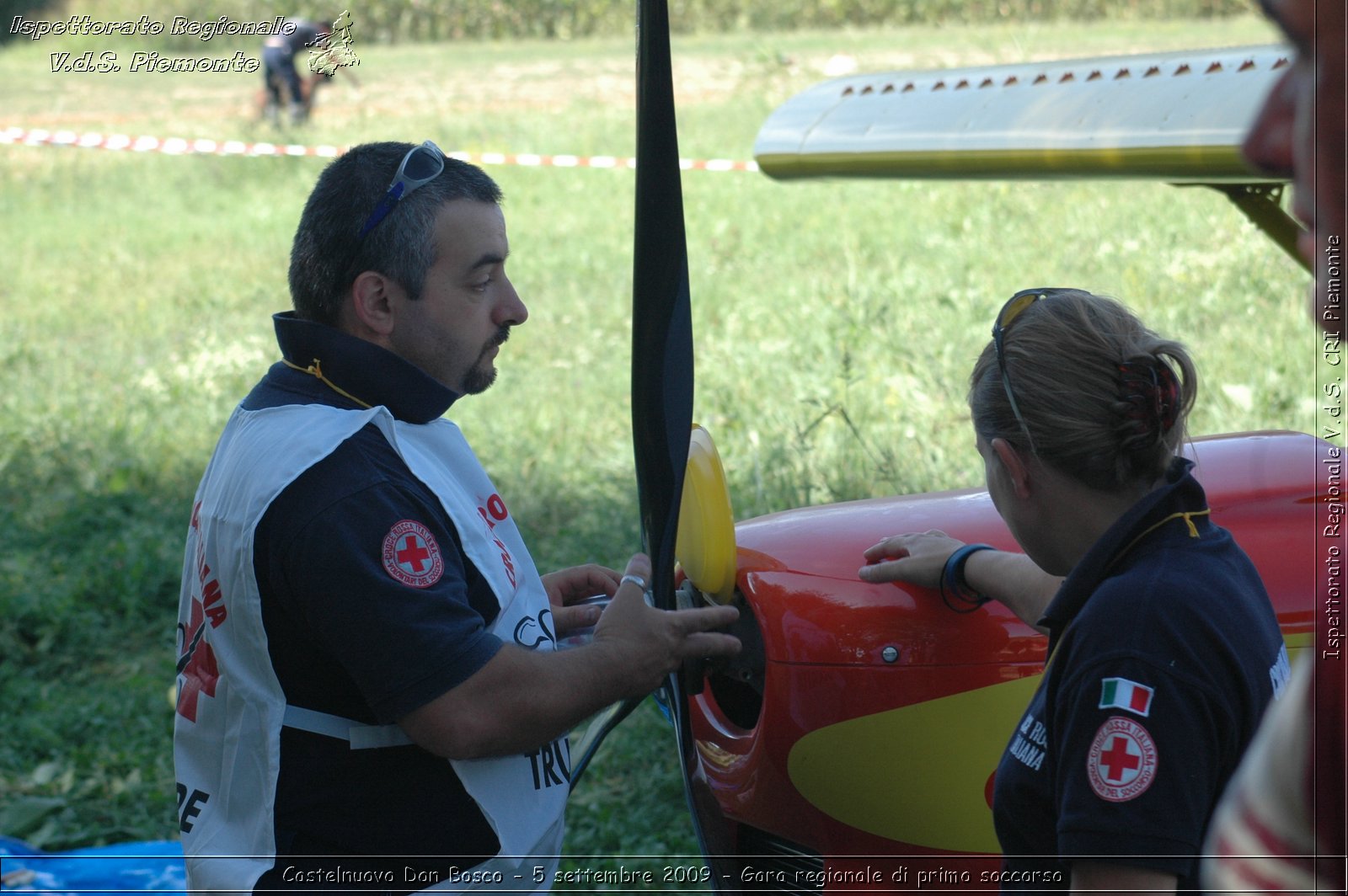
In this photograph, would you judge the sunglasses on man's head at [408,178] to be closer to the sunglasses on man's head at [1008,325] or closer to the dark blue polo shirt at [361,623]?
the dark blue polo shirt at [361,623]

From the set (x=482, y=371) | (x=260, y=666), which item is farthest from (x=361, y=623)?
(x=482, y=371)

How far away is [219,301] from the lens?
9062mm

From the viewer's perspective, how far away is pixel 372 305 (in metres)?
1.97

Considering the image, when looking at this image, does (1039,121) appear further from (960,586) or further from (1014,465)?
(1014,465)

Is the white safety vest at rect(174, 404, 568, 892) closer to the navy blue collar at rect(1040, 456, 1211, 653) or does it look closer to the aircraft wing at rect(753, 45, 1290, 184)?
the navy blue collar at rect(1040, 456, 1211, 653)

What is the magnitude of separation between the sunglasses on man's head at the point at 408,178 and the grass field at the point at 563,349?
213 centimetres

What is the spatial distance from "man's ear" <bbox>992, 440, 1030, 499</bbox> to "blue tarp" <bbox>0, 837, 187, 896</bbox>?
2585 mm

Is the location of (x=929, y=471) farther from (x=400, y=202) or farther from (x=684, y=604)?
(x=400, y=202)

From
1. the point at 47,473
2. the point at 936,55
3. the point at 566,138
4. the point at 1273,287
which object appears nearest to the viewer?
the point at 47,473

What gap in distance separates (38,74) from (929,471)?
20.2 meters

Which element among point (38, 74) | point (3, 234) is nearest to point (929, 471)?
point (3, 234)

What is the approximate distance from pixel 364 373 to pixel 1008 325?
986 mm

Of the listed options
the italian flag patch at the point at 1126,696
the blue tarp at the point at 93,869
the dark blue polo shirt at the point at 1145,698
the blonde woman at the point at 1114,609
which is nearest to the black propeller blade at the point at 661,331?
the blonde woman at the point at 1114,609

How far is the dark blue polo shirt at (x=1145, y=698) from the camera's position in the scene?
1.33 meters
